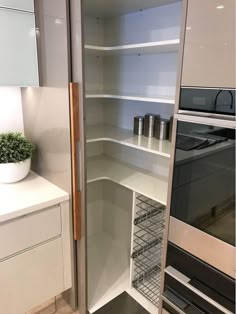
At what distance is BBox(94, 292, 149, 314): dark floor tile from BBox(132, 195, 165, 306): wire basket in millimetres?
115

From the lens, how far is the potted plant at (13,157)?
164 centimetres

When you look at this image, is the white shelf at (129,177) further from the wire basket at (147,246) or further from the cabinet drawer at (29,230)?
the cabinet drawer at (29,230)

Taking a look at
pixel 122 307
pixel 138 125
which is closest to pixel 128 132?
pixel 138 125

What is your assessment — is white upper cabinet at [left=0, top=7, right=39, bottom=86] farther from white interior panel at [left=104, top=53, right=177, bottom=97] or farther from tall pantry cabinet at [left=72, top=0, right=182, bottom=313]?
white interior panel at [left=104, top=53, right=177, bottom=97]

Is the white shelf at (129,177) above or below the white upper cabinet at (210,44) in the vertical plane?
below

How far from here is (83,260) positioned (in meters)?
1.69

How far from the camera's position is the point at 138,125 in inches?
77.6

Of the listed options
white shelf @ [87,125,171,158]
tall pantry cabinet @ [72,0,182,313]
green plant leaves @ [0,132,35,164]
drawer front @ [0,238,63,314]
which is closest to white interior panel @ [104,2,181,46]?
tall pantry cabinet @ [72,0,182,313]

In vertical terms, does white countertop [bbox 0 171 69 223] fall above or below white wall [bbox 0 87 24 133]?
below

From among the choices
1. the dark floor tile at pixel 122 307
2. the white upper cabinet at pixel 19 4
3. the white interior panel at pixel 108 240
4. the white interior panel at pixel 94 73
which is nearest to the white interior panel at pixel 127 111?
the white interior panel at pixel 94 73

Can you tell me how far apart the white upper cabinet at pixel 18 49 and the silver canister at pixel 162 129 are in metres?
0.88

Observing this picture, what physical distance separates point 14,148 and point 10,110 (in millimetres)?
447

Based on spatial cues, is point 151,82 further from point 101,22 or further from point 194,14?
point 194,14

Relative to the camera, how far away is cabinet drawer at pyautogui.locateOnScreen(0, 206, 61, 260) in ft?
4.58
